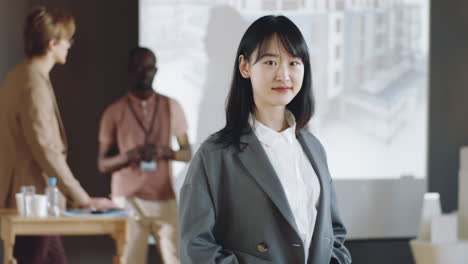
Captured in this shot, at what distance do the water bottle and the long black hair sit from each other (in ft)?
6.71

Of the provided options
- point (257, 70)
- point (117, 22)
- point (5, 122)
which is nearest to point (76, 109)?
point (117, 22)

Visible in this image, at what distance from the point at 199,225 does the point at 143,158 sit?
2.72 meters

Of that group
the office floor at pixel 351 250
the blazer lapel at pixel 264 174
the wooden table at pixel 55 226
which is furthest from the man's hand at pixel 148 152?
the blazer lapel at pixel 264 174

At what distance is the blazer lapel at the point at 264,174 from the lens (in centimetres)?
176

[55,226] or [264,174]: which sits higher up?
[264,174]

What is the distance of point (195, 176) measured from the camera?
1.78 meters

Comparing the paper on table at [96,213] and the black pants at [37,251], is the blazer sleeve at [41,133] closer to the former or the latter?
the paper on table at [96,213]

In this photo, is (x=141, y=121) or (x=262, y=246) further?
(x=141, y=121)

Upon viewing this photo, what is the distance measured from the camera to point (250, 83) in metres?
1.92

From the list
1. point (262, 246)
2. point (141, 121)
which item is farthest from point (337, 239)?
point (141, 121)

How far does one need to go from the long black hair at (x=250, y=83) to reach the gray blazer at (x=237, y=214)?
0.20ft

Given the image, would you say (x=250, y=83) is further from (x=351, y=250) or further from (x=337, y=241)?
(x=351, y=250)

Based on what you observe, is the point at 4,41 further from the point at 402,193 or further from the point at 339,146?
the point at 402,193

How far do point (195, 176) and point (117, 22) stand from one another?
3.43m
